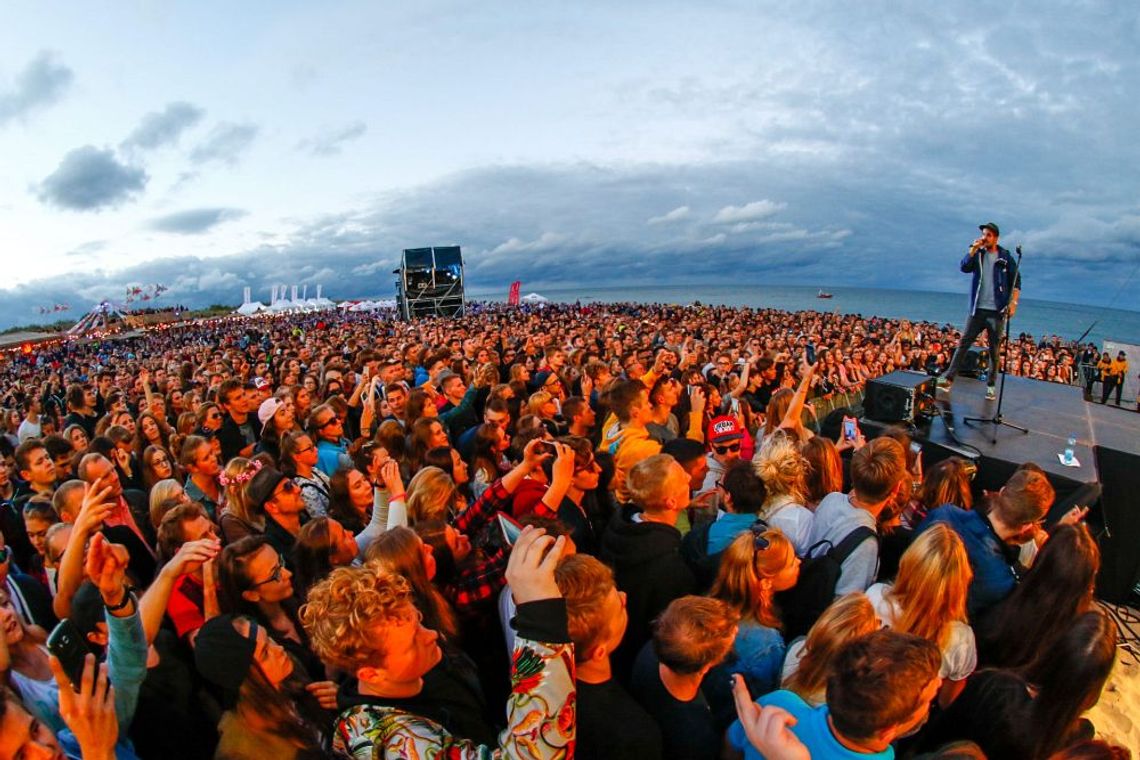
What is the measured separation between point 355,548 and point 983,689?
274cm

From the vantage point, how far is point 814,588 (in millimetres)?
2545

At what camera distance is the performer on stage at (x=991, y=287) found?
18.2ft

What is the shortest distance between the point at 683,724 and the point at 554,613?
2.92 feet

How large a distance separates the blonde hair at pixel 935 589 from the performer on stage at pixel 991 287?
15.2 ft

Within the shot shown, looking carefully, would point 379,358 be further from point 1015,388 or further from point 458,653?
point 1015,388

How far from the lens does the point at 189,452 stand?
4094mm

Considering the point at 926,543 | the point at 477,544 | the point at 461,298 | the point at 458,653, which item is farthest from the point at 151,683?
the point at 461,298

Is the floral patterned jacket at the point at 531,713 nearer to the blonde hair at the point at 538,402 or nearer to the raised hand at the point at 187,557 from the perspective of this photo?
the raised hand at the point at 187,557

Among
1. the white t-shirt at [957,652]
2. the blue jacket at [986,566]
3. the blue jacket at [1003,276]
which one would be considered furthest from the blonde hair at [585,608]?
the blue jacket at [1003,276]

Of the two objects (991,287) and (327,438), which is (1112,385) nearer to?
(991,287)

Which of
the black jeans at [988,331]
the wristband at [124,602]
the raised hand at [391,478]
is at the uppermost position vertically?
the black jeans at [988,331]

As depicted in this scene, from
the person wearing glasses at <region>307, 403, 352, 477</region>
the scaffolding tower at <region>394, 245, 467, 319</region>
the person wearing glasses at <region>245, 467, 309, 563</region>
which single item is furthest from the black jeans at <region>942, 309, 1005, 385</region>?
the scaffolding tower at <region>394, 245, 467, 319</region>

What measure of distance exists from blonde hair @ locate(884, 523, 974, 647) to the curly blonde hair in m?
1.96

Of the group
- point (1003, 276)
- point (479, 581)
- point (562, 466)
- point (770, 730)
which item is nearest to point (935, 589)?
point (770, 730)
